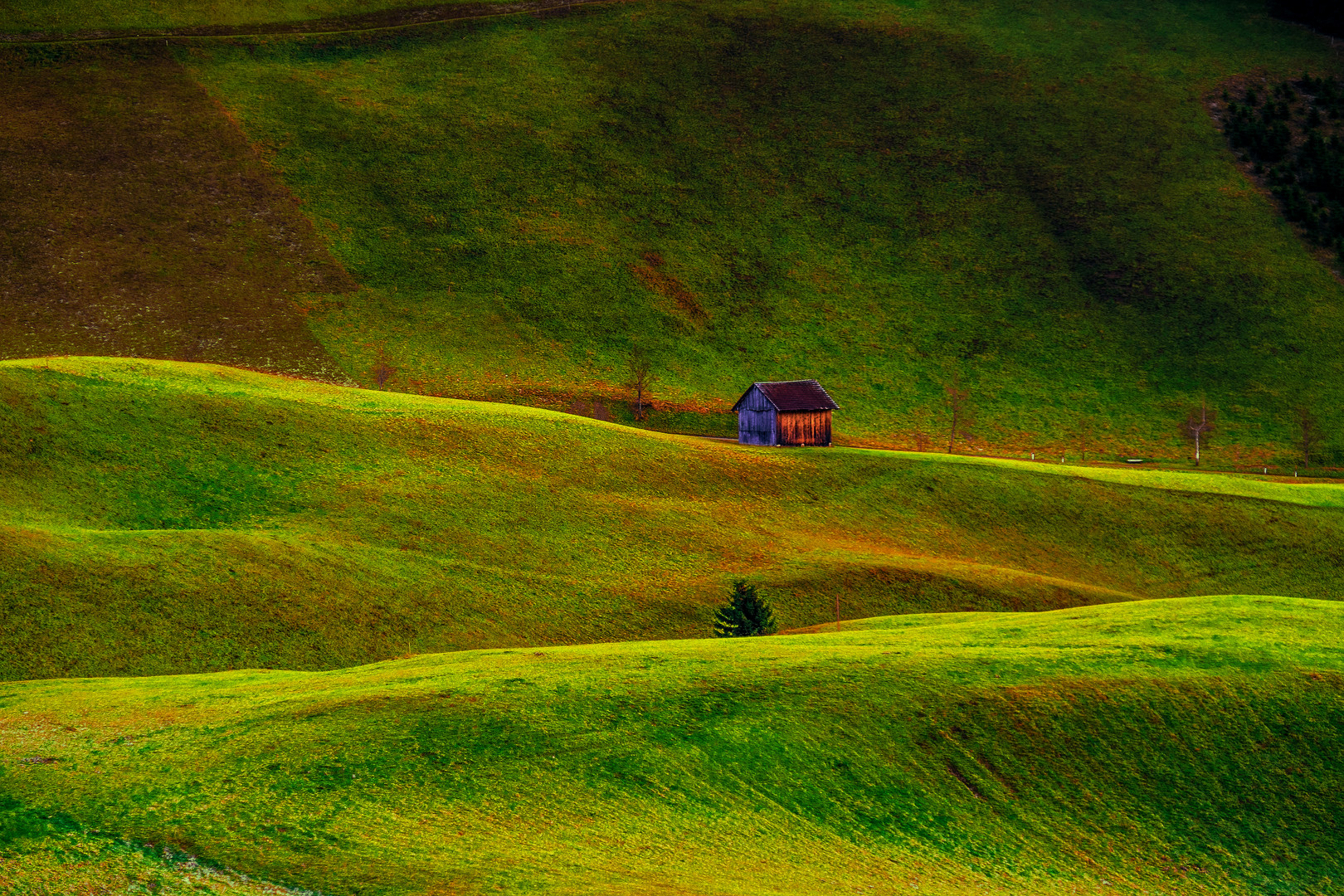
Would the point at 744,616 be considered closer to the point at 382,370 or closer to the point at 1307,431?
the point at 382,370

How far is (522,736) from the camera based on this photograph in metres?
31.8

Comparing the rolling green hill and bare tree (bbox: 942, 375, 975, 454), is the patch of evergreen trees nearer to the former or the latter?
the rolling green hill

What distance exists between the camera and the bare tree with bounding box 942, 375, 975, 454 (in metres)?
108

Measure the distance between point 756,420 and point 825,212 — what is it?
178ft

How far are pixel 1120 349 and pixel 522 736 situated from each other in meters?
106

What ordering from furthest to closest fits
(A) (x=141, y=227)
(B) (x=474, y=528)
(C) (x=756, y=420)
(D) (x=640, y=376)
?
(A) (x=141, y=227), (D) (x=640, y=376), (C) (x=756, y=420), (B) (x=474, y=528)

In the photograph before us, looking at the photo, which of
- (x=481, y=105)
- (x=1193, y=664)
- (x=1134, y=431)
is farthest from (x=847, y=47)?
(x=1193, y=664)

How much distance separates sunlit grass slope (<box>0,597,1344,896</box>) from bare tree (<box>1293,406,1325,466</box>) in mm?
78611

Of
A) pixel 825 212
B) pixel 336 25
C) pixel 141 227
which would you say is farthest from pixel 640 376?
pixel 336 25

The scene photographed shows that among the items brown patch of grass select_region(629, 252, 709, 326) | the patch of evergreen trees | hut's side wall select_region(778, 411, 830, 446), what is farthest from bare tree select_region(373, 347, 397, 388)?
the patch of evergreen trees

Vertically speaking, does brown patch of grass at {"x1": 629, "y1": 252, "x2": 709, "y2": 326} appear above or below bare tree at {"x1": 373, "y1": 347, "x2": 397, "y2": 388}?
above

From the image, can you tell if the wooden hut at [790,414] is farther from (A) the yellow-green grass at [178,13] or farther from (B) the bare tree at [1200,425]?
(A) the yellow-green grass at [178,13]

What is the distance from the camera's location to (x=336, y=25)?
158m

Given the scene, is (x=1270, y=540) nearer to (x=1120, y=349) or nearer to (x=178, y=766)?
(x=1120, y=349)
